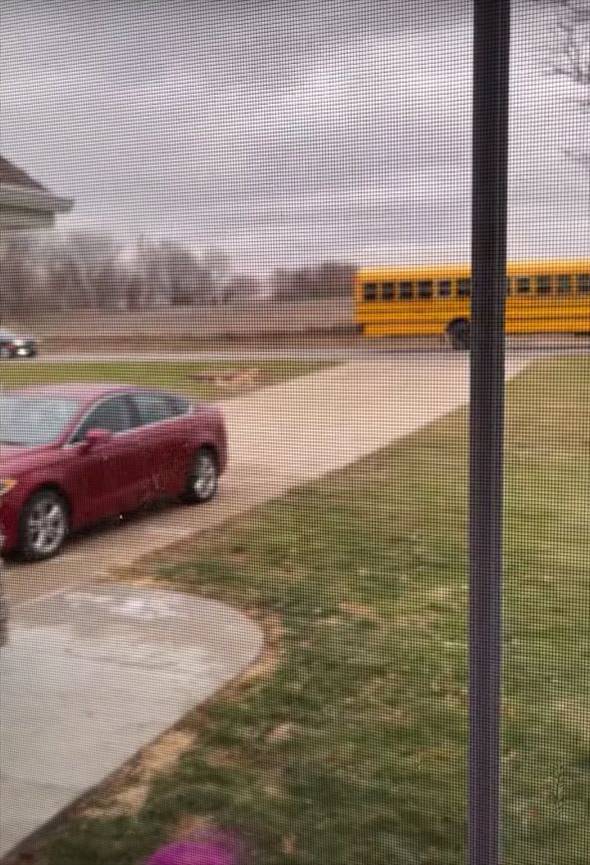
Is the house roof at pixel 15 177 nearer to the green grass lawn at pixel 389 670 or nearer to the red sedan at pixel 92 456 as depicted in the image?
the red sedan at pixel 92 456

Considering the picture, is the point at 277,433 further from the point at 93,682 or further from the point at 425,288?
the point at 93,682

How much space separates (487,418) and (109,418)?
0.93 m

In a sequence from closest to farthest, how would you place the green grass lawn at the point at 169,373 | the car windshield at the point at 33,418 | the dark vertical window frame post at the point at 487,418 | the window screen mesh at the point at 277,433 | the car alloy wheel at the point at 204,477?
the dark vertical window frame post at the point at 487,418, the window screen mesh at the point at 277,433, the green grass lawn at the point at 169,373, the car alloy wheel at the point at 204,477, the car windshield at the point at 33,418

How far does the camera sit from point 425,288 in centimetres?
129

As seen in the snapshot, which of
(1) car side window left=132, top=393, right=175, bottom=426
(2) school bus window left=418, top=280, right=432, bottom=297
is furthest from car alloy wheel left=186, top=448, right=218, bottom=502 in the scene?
(2) school bus window left=418, top=280, right=432, bottom=297

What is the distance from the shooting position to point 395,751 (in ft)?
4.97

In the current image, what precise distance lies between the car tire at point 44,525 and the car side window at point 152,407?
0.29 m

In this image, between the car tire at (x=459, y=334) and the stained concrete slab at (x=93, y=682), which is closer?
the car tire at (x=459, y=334)

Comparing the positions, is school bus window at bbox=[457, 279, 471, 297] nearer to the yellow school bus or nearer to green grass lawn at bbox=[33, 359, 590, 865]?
the yellow school bus

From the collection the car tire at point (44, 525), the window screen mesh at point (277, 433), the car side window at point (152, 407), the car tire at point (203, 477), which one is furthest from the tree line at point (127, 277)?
the car tire at point (44, 525)

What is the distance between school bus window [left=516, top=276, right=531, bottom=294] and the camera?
3.77 ft

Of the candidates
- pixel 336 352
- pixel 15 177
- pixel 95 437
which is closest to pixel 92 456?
pixel 95 437

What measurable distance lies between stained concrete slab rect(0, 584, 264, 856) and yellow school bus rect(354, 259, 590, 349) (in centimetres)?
72

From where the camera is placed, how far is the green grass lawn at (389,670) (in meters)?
1.29
